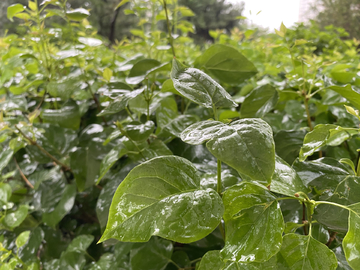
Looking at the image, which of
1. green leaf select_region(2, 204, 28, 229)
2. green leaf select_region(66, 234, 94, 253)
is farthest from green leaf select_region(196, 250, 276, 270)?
green leaf select_region(2, 204, 28, 229)

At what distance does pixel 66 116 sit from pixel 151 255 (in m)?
0.45

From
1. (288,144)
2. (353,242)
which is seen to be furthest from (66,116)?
(353,242)

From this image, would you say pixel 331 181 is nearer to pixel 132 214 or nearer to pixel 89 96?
pixel 132 214

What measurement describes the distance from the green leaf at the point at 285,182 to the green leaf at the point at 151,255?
269mm

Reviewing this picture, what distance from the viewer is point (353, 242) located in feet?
0.77

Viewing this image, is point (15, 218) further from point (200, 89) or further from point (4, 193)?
point (200, 89)

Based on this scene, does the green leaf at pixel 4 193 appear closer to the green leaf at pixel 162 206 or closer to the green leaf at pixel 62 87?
the green leaf at pixel 62 87

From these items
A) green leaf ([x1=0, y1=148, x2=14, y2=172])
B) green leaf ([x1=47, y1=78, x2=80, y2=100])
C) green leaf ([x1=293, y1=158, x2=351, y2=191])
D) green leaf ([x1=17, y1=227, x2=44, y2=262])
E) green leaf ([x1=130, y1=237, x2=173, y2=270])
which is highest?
green leaf ([x1=293, y1=158, x2=351, y2=191])

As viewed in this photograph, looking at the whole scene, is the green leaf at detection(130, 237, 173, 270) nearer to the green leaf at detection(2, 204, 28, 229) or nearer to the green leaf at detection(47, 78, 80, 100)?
the green leaf at detection(2, 204, 28, 229)

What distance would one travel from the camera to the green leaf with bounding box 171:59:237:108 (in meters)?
0.29

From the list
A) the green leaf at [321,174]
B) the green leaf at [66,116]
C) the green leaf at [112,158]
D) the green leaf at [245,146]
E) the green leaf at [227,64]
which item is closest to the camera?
the green leaf at [245,146]

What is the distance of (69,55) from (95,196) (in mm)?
402

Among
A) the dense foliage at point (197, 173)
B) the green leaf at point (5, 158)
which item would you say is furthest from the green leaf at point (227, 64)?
→ the green leaf at point (5, 158)

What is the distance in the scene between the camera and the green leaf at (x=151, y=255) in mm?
448
